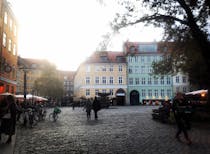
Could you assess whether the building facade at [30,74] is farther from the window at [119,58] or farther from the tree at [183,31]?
the tree at [183,31]

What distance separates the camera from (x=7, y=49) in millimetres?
29797

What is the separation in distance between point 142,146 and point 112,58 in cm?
6003

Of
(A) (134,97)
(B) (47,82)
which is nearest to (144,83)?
(A) (134,97)

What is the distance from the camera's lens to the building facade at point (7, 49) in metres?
26.7

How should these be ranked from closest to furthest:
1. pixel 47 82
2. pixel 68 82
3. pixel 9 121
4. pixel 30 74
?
pixel 9 121, pixel 47 82, pixel 30 74, pixel 68 82

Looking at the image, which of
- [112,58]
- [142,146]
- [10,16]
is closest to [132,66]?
[112,58]

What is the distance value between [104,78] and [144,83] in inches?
439

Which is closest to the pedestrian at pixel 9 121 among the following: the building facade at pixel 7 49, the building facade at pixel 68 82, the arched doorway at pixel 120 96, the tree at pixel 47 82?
the building facade at pixel 7 49

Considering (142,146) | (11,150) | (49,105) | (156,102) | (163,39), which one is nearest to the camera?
(11,150)

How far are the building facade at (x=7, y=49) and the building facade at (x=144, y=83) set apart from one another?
3588 centimetres

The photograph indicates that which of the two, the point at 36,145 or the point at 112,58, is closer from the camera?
the point at 36,145

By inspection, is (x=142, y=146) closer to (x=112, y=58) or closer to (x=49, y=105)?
(x=49, y=105)

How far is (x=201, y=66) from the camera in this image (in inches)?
930

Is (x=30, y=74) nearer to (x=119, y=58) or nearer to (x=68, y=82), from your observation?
(x=119, y=58)
